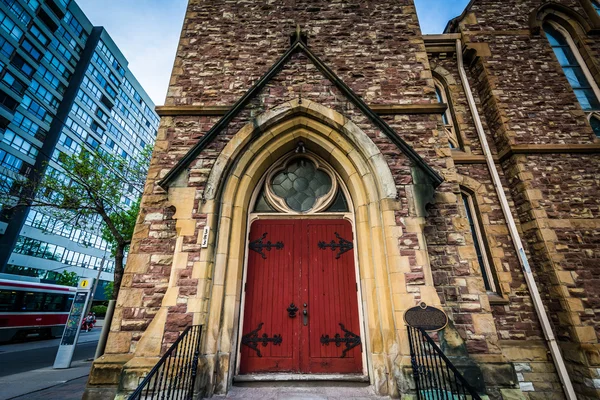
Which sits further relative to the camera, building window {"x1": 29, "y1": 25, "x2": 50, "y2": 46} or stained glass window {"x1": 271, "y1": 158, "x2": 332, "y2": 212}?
building window {"x1": 29, "y1": 25, "x2": 50, "y2": 46}

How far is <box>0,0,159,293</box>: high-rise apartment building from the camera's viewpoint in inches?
968

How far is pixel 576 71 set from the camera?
7953 millimetres

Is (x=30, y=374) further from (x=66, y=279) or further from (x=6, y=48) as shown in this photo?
(x=6, y=48)

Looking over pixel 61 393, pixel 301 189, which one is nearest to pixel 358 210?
pixel 301 189

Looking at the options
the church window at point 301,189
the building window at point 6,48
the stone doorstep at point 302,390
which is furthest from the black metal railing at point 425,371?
the building window at point 6,48

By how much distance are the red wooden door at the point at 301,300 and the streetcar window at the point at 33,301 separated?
16616 mm

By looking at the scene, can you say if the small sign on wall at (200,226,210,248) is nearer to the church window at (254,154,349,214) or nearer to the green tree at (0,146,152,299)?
the church window at (254,154,349,214)

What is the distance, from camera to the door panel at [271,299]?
14.0ft

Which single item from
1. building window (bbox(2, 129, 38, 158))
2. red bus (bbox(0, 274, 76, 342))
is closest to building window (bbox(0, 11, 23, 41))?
building window (bbox(2, 129, 38, 158))

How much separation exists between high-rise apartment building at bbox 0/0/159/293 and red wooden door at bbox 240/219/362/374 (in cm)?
1818

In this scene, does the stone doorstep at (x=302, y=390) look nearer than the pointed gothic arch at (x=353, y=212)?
Yes

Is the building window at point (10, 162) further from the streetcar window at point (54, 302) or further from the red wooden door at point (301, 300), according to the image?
the red wooden door at point (301, 300)

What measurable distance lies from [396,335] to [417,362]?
397 millimetres

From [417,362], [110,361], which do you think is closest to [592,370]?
[417,362]
